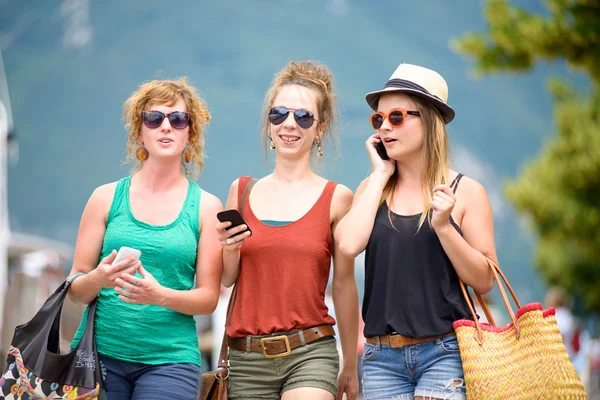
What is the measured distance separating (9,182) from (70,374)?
1541 cm

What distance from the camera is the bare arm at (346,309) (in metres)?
4.04

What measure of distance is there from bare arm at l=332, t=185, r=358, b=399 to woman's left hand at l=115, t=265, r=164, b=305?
95 cm

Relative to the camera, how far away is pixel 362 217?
3.70 metres

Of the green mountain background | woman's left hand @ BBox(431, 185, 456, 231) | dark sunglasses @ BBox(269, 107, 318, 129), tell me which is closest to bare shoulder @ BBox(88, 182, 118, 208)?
dark sunglasses @ BBox(269, 107, 318, 129)

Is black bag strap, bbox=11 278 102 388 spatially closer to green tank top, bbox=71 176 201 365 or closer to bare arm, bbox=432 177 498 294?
green tank top, bbox=71 176 201 365

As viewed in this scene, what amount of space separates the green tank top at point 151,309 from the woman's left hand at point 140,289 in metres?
0.14

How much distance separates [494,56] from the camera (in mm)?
7965

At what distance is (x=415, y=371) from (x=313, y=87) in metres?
1.60

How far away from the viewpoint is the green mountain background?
18375 millimetres

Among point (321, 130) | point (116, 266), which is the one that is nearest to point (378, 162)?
point (321, 130)

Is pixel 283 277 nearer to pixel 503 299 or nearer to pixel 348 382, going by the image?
pixel 348 382

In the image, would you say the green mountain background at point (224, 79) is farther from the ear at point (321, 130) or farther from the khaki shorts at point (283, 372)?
the khaki shorts at point (283, 372)

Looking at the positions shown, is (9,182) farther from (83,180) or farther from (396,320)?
(396,320)

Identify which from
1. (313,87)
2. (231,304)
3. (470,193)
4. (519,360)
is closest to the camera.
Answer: (519,360)
